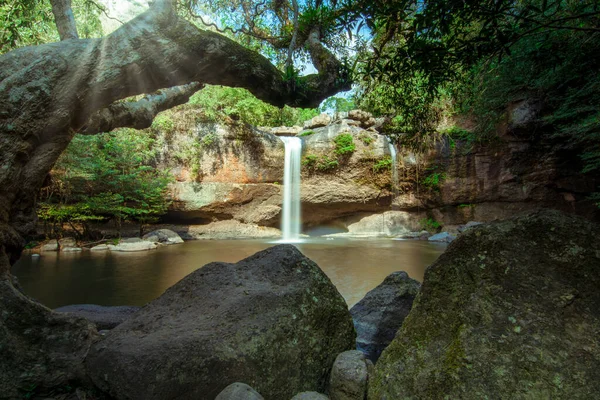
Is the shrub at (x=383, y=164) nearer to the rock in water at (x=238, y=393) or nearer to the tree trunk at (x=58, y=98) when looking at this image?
the tree trunk at (x=58, y=98)

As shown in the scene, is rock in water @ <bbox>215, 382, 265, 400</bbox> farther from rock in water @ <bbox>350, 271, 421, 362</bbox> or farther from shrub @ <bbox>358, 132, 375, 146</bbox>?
shrub @ <bbox>358, 132, 375, 146</bbox>

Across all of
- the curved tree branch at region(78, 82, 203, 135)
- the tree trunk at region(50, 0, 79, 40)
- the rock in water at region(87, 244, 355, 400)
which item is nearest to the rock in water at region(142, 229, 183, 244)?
the curved tree branch at region(78, 82, 203, 135)

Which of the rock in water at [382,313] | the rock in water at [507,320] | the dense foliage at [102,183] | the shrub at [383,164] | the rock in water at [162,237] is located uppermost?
the shrub at [383,164]

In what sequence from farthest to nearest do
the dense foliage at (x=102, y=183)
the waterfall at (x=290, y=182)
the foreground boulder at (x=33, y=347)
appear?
the waterfall at (x=290, y=182) → the dense foliage at (x=102, y=183) → the foreground boulder at (x=33, y=347)

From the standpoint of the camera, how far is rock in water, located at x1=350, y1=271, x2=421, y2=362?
3055 millimetres

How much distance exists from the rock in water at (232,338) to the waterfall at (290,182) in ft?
53.6

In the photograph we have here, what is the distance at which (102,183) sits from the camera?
1306 cm

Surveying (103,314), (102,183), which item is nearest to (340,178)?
(102,183)

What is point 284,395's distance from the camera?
187 centimetres

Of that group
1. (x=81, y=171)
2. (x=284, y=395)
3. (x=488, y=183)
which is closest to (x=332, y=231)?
(x=488, y=183)

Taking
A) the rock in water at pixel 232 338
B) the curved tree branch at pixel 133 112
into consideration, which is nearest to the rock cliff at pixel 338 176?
the curved tree branch at pixel 133 112

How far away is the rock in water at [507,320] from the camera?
4.42 ft

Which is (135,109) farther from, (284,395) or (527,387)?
(527,387)

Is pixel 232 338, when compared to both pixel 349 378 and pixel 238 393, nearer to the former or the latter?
pixel 238 393
